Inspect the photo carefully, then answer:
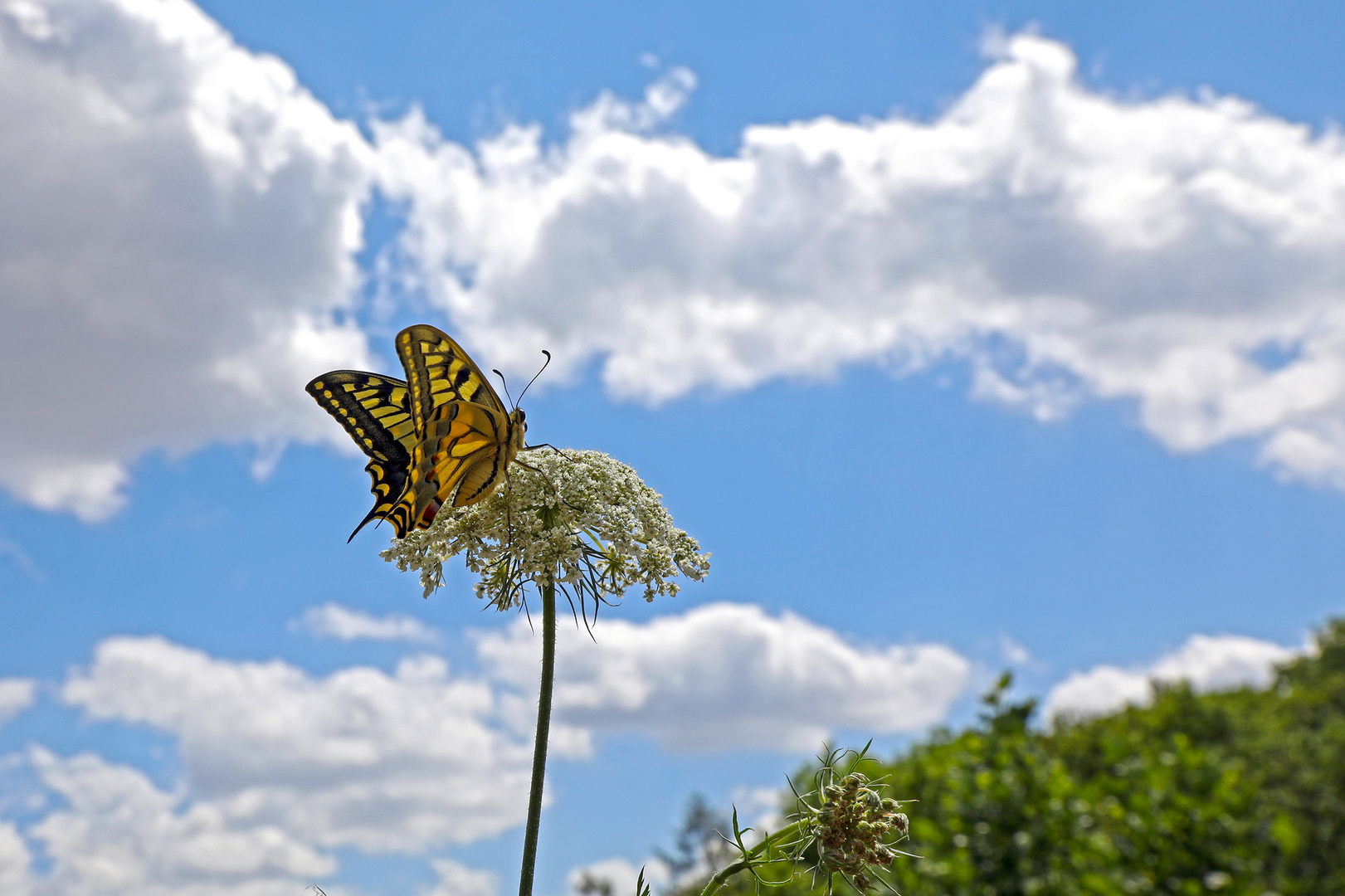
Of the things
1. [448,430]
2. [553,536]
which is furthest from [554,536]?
[448,430]

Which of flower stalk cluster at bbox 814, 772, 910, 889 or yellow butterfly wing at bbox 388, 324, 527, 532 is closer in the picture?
flower stalk cluster at bbox 814, 772, 910, 889

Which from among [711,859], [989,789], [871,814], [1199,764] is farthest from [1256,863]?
[871,814]

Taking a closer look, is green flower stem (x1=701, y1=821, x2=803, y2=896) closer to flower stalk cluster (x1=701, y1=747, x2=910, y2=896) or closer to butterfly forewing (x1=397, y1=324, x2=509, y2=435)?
flower stalk cluster (x1=701, y1=747, x2=910, y2=896)

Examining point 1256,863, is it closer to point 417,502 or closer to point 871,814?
point 871,814

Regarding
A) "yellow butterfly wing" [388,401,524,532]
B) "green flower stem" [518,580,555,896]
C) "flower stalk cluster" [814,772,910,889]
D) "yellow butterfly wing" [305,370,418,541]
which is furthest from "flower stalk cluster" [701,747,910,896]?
"yellow butterfly wing" [305,370,418,541]

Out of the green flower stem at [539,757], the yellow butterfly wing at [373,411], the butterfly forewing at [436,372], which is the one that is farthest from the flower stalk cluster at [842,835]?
the yellow butterfly wing at [373,411]

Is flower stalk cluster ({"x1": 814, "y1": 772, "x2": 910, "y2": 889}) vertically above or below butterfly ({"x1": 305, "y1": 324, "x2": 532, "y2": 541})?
below

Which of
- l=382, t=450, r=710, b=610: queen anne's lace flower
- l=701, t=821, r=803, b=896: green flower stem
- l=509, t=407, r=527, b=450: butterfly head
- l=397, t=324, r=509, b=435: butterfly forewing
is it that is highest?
l=397, t=324, r=509, b=435: butterfly forewing
